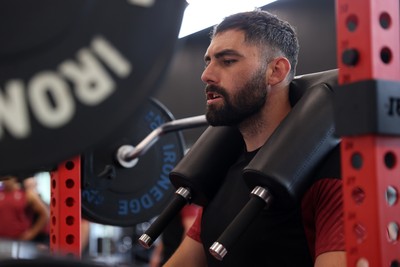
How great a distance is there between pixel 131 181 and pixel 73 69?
182cm

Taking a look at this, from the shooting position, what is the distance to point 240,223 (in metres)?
1.27

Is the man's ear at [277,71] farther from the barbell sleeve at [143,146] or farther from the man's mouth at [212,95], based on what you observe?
the barbell sleeve at [143,146]

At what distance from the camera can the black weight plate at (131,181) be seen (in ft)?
7.20

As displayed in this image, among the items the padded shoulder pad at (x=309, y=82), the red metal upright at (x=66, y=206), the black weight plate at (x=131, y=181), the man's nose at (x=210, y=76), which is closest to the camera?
the padded shoulder pad at (x=309, y=82)

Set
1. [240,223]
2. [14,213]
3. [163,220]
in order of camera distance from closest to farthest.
Result: [240,223]
[163,220]
[14,213]

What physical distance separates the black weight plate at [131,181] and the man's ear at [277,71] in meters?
0.60

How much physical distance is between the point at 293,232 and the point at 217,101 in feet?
1.48

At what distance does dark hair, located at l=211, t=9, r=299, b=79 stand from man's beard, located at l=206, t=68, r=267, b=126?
9 centimetres

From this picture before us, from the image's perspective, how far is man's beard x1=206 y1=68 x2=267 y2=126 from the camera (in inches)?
67.1

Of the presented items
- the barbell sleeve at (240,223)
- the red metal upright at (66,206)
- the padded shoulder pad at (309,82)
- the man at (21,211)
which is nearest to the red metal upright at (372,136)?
the barbell sleeve at (240,223)

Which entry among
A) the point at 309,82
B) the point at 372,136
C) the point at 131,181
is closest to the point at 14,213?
the point at 131,181

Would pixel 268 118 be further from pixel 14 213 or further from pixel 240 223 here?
pixel 14 213

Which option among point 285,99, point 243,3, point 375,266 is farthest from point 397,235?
point 243,3

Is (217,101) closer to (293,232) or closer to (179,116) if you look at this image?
(293,232)
